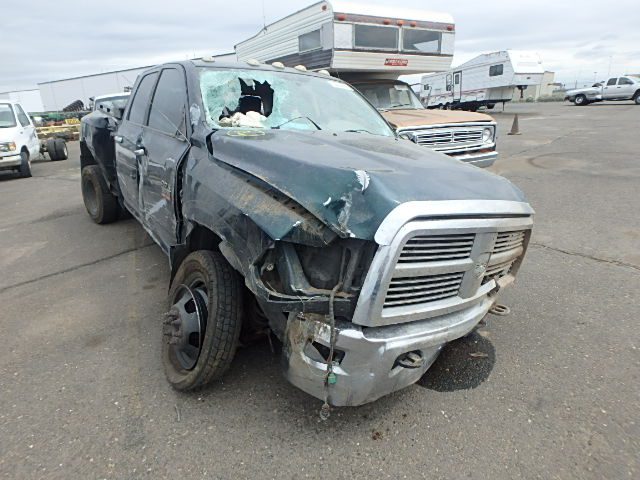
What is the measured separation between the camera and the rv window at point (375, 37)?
841 centimetres

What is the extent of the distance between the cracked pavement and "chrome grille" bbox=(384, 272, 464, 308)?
0.77 metres

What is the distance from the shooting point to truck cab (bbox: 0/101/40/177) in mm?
10406

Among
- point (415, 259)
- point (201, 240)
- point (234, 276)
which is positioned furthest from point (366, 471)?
point (201, 240)

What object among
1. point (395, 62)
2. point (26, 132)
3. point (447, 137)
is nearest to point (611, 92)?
point (395, 62)

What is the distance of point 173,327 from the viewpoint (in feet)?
8.48

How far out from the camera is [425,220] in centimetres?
191

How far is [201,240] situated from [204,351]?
77 centimetres

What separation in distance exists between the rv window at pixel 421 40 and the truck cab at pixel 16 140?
9300 mm

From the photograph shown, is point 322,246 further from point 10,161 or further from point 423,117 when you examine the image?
point 10,161

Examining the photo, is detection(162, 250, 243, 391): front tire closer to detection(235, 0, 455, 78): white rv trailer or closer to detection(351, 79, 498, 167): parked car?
detection(351, 79, 498, 167): parked car

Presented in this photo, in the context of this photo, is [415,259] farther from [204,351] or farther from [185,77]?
[185,77]

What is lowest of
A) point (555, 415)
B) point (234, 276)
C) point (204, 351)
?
point (555, 415)

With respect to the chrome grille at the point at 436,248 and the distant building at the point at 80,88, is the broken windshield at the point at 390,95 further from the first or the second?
the distant building at the point at 80,88

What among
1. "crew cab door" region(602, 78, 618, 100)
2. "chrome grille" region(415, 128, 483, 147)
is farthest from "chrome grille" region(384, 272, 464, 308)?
"crew cab door" region(602, 78, 618, 100)
